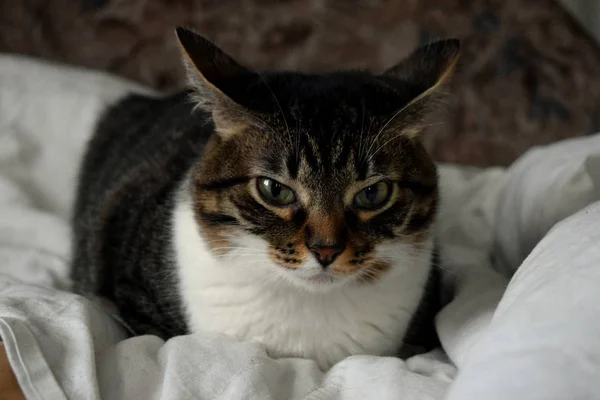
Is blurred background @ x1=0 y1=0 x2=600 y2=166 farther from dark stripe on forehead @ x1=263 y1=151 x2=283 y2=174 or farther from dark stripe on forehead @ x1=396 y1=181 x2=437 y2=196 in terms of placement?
dark stripe on forehead @ x1=263 y1=151 x2=283 y2=174

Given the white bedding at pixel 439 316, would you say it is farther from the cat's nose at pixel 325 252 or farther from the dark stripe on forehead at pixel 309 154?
the dark stripe on forehead at pixel 309 154

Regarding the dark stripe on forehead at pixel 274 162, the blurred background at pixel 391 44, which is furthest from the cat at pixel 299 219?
the blurred background at pixel 391 44

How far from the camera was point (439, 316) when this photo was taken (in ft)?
4.75

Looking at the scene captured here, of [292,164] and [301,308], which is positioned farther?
[301,308]

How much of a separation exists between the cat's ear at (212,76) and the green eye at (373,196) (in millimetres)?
261

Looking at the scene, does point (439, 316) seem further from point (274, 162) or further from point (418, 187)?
point (274, 162)

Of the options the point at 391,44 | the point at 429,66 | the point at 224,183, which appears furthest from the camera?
the point at 391,44

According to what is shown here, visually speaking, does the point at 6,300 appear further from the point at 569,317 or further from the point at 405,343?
the point at 569,317

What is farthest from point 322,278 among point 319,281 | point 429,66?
point 429,66

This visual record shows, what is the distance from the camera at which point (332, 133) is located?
1254mm

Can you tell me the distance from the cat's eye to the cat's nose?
10 centimetres

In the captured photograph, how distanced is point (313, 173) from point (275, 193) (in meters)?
0.08

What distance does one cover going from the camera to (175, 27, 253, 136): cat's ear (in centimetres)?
125

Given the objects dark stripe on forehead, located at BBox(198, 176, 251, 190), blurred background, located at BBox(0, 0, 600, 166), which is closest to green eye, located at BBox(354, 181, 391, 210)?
dark stripe on forehead, located at BBox(198, 176, 251, 190)
